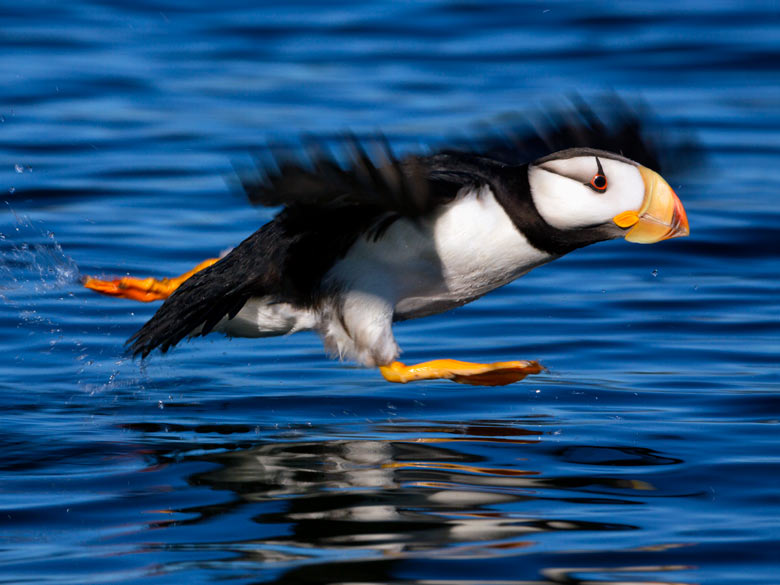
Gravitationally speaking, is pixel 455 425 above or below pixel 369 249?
below

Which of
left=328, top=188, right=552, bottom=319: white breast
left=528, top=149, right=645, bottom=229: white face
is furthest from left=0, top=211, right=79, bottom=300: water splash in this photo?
left=528, top=149, right=645, bottom=229: white face

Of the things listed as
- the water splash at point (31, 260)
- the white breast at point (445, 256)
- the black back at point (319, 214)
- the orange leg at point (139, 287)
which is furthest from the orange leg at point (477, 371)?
the water splash at point (31, 260)

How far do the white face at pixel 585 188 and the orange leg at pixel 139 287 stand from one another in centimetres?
→ 177

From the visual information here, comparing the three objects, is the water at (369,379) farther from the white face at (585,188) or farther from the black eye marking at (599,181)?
the black eye marking at (599,181)

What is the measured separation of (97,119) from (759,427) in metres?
8.48

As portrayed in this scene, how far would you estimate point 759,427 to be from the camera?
621 cm

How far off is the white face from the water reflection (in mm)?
943

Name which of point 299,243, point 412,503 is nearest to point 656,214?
point 299,243

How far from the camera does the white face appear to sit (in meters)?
5.89

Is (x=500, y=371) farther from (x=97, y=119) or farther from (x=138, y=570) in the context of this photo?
(x=97, y=119)

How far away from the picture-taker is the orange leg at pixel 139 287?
6.91 meters

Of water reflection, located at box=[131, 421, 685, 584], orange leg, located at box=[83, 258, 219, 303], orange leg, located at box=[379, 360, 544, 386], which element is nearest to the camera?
water reflection, located at box=[131, 421, 685, 584]

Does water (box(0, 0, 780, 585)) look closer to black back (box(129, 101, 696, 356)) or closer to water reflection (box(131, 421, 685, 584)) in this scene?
water reflection (box(131, 421, 685, 584))

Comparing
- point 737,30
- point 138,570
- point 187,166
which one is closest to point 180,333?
point 138,570
